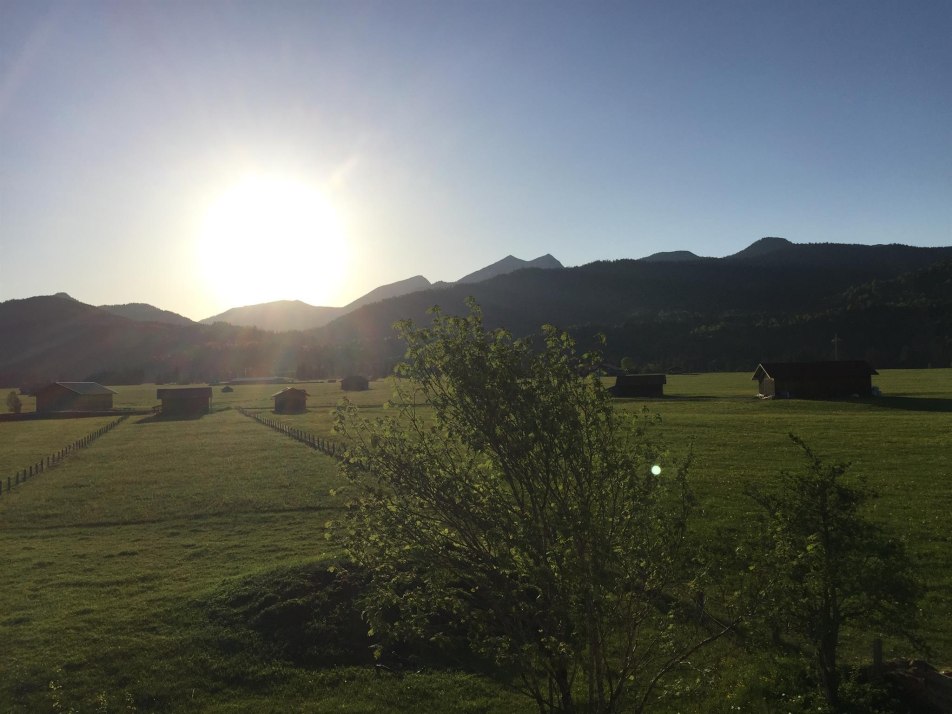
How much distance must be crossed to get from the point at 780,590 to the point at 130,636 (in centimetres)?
1559

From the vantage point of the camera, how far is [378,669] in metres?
15.5

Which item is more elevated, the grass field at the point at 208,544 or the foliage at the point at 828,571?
the foliage at the point at 828,571

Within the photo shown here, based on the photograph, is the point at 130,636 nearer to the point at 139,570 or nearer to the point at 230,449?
the point at 139,570

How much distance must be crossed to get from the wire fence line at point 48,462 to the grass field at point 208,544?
0.96 metres

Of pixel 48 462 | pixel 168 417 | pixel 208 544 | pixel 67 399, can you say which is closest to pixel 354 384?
pixel 168 417

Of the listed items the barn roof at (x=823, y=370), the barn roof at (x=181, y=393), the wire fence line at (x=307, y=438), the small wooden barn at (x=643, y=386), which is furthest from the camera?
the barn roof at (x=181, y=393)

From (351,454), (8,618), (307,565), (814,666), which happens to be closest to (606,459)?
(351,454)

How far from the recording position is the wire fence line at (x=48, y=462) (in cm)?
3763

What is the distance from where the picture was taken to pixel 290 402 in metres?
90.9

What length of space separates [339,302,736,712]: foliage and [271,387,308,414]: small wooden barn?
83.2 meters

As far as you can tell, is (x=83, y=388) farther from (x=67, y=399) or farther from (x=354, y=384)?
(x=354, y=384)

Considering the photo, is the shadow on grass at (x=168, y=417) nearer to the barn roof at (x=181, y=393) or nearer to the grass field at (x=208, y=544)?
the barn roof at (x=181, y=393)

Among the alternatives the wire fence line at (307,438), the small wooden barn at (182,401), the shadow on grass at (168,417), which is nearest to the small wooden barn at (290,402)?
the wire fence line at (307,438)

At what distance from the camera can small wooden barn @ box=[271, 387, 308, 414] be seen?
294 feet
